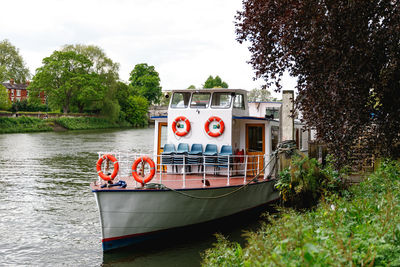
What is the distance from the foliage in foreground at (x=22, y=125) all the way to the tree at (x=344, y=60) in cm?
4755

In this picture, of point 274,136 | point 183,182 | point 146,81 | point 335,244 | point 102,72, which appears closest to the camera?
point 335,244

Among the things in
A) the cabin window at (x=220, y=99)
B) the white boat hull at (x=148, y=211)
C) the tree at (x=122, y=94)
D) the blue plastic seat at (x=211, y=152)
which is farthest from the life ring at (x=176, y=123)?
the tree at (x=122, y=94)

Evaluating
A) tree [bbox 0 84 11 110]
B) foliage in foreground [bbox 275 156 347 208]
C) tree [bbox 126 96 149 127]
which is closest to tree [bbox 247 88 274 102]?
foliage in foreground [bbox 275 156 347 208]

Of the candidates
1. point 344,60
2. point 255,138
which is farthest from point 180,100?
point 344,60

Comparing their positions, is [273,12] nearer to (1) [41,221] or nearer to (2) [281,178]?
(2) [281,178]

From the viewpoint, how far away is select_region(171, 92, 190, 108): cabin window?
43.5 ft

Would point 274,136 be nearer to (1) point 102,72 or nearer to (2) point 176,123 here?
(2) point 176,123

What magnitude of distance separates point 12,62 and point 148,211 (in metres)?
85.3

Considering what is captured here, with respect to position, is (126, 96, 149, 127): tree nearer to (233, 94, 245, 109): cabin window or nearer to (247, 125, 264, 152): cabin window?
(233, 94, 245, 109): cabin window

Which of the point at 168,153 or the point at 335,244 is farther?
the point at 168,153

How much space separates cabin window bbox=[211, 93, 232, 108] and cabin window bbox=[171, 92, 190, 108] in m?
0.95

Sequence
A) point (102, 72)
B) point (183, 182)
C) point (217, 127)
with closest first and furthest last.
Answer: point (183, 182) < point (217, 127) < point (102, 72)

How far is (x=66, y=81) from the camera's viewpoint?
6012 cm

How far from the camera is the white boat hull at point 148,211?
9164mm
